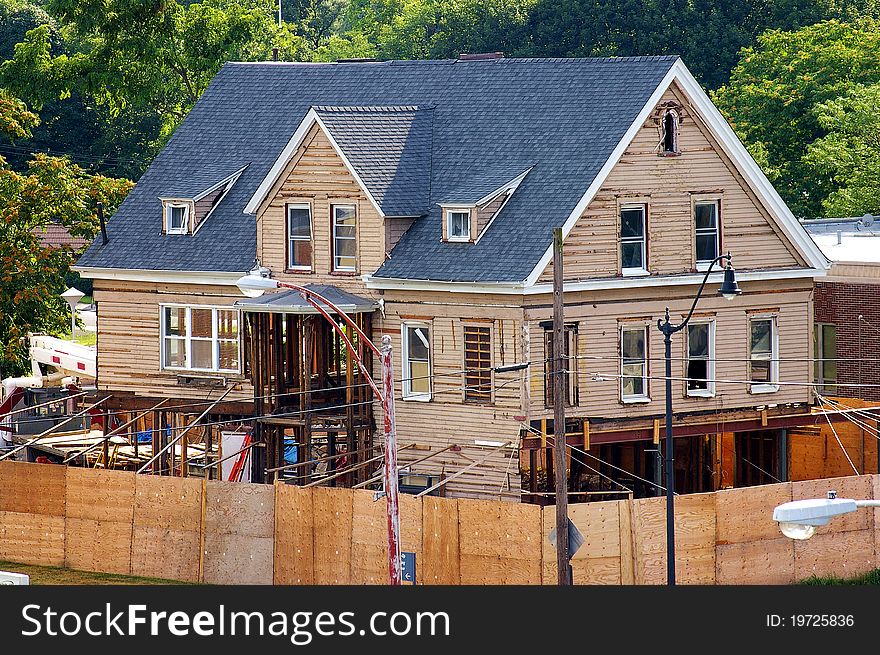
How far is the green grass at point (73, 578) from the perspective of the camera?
4662 cm

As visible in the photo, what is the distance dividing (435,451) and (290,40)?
2391 inches

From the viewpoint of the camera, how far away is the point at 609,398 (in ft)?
160

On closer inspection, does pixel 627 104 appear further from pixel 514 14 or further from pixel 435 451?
pixel 514 14

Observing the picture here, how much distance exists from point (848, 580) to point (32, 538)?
19.8 meters

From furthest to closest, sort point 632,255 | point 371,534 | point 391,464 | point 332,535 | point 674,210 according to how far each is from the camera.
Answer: point 674,210
point 632,255
point 332,535
point 371,534
point 391,464

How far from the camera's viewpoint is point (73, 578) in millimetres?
47250

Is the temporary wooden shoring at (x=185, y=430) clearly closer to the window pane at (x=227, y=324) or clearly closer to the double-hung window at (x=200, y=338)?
the double-hung window at (x=200, y=338)

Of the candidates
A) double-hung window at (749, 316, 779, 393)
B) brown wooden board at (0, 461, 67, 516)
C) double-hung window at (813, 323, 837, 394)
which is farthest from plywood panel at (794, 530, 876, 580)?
brown wooden board at (0, 461, 67, 516)

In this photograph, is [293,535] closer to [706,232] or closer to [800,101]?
[706,232]

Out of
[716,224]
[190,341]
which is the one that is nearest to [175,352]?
[190,341]

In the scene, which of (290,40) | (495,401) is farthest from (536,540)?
(290,40)

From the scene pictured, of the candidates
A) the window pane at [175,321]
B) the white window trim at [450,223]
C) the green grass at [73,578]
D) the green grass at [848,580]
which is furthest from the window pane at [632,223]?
the green grass at [73,578]

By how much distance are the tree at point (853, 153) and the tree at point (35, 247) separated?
2824 centimetres

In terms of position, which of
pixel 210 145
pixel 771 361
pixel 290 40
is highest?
pixel 290 40
